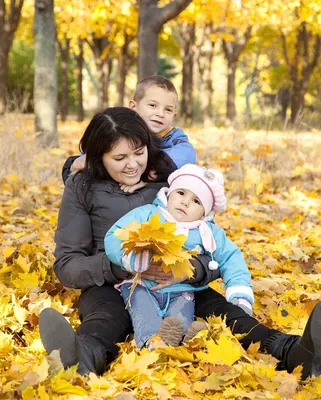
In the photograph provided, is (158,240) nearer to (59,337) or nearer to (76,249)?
(59,337)

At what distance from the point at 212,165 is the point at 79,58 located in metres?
13.7

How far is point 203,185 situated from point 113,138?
0.48m

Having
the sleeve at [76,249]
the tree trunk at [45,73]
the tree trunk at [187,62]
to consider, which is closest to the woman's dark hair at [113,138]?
the sleeve at [76,249]

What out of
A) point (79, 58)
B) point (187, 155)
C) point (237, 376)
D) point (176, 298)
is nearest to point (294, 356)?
point (237, 376)

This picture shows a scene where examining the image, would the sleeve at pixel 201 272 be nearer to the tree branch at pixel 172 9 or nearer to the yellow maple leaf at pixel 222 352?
the yellow maple leaf at pixel 222 352

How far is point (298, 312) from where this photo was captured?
9.61 feet

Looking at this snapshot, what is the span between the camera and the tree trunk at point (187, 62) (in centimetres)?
1892

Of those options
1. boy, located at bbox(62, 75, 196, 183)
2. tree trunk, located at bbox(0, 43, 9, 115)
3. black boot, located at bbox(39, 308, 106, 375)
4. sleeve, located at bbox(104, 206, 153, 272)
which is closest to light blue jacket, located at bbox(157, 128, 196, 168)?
boy, located at bbox(62, 75, 196, 183)

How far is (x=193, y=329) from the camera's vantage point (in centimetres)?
238

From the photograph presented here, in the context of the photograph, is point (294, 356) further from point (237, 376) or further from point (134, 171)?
point (134, 171)

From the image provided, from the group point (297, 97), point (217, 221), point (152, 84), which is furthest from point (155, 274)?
point (297, 97)

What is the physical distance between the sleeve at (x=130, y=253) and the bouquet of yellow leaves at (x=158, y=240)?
2.0 inches

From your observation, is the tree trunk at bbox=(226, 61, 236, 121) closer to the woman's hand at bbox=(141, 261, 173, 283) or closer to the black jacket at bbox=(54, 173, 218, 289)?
the black jacket at bbox=(54, 173, 218, 289)

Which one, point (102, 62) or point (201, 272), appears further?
point (102, 62)
